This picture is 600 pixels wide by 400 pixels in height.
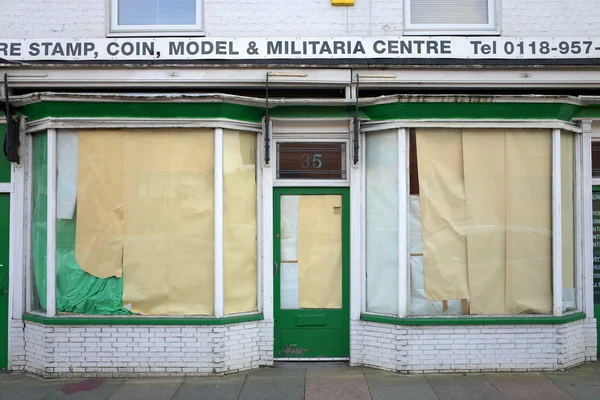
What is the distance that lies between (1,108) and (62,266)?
2.23 metres

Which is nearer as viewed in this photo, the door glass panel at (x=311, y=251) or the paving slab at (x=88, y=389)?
the paving slab at (x=88, y=389)

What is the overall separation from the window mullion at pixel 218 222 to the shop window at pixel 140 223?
77mm

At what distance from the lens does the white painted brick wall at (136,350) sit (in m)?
6.45

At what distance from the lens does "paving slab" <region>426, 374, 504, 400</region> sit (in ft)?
18.9

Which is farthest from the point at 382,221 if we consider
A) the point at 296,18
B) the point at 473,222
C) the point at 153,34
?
the point at 153,34

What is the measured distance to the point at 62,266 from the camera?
21.7 ft

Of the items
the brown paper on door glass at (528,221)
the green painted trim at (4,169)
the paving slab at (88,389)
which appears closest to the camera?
the paving slab at (88,389)

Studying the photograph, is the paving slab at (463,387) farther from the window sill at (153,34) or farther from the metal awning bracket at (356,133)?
the window sill at (153,34)

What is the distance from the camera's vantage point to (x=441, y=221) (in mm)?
6617

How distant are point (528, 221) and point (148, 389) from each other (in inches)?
202

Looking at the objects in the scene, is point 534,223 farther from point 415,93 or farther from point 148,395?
point 148,395

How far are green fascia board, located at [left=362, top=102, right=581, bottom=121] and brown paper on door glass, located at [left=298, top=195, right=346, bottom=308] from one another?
1.40 m

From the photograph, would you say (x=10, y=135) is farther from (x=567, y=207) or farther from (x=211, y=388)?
(x=567, y=207)

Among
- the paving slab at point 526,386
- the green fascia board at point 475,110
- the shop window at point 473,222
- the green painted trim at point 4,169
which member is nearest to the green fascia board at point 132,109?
the green painted trim at point 4,169
